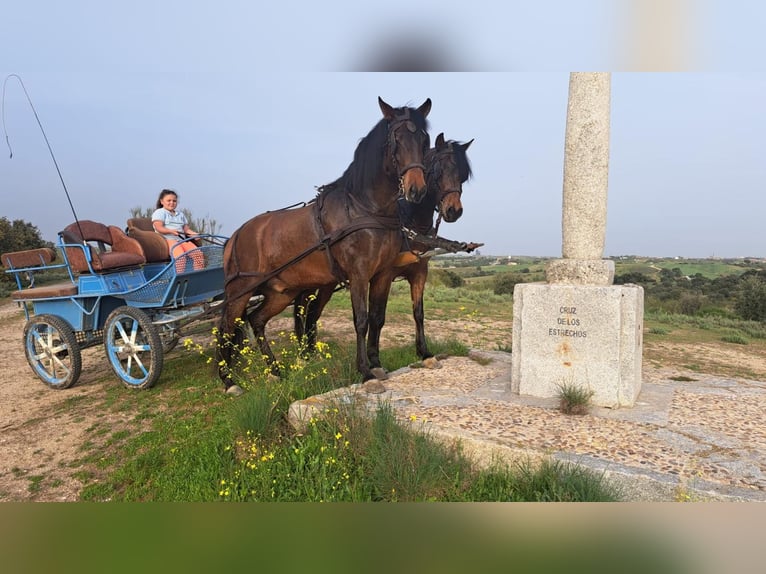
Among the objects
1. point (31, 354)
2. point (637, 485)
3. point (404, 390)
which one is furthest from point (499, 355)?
point (31, 354)

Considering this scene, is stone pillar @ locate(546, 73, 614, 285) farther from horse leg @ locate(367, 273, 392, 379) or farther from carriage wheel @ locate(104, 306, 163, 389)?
carriage wheel @ locate(104, 306, 163, 389)

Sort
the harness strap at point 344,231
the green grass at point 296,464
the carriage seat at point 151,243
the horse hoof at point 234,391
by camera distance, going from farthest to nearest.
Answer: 1. the carriage seat at point 151,243
2. the horse hoof at point 234,391
3. the harness strap at point 344,231
4. the green grass at point 296,464

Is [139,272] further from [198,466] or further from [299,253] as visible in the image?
[198,466]

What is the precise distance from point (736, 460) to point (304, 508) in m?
3.11

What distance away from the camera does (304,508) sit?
1427mm

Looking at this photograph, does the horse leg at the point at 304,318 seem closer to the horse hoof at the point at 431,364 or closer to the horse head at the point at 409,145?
the horse hoof at the point at 431,364

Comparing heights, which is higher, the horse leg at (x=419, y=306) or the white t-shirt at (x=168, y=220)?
the white t-shirt at (x=168, y=220)

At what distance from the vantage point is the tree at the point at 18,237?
17859 mm

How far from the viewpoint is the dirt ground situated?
3803 mm

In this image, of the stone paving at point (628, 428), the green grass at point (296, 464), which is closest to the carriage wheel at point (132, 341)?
the green grass at point (296, 464)

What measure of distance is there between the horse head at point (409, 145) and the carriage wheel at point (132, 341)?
3548 millimetres

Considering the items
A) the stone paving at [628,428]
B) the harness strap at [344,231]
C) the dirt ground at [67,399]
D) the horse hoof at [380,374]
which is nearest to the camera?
the stone paving at [628,428]

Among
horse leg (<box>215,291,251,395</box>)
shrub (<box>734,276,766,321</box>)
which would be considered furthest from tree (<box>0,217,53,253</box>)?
shrub (<box>734,276,766,321</box>)

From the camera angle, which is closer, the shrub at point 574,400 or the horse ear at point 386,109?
the shrub at point 574,400
